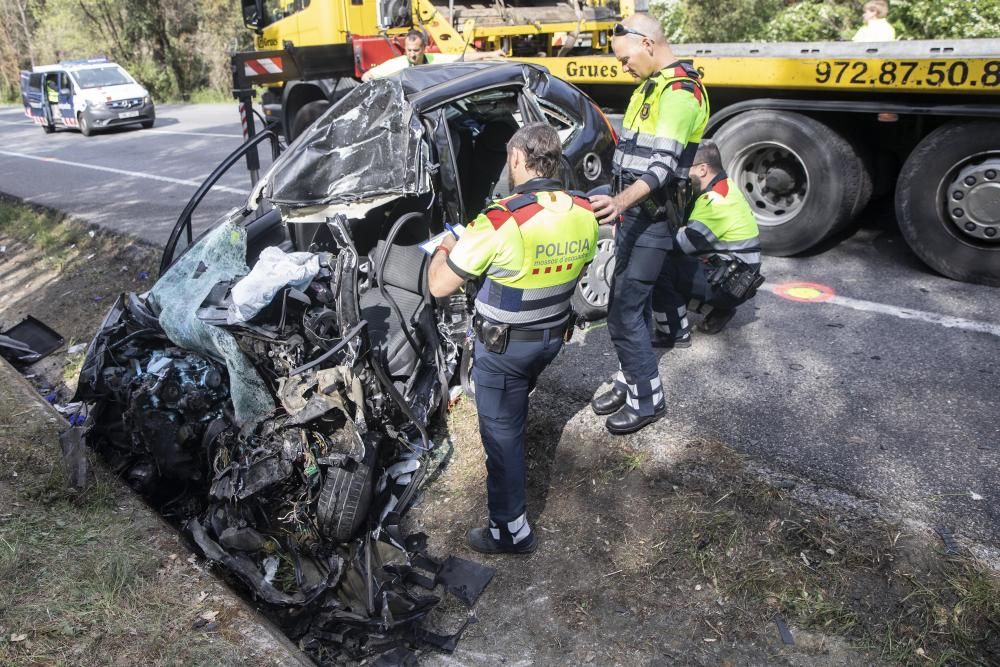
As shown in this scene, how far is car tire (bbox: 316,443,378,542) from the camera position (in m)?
3.10

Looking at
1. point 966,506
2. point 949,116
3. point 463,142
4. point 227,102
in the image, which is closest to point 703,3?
point 949,116

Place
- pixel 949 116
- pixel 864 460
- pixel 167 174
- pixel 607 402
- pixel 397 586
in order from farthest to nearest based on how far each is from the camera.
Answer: pixel 167 174
pixel 949 116
pixel 607 402
pixel 864 460
pixel 397 586

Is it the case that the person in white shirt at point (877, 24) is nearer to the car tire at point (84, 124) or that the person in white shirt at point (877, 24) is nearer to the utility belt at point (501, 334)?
the utility belt at point (501, 334)

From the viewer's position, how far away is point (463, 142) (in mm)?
4680

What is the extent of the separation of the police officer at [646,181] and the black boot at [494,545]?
2.63 feet

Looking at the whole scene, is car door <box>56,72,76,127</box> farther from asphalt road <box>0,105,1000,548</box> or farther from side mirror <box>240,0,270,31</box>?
asphalt road <box>0,105,1000,548</box>

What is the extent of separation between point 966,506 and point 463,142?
3227 millimetres

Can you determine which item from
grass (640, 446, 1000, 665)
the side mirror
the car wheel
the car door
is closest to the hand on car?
grass (640, 446, 1000, 665)

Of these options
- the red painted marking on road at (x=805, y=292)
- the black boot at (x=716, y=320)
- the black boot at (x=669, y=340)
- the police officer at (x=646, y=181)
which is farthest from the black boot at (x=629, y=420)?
the red painted marking on road at (x=805, y=292)

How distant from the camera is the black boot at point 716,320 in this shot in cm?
474

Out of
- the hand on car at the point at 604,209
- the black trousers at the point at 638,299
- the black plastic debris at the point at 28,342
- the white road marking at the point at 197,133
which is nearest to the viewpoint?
the hand on car at the point at 604,209

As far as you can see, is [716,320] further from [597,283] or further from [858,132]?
[858,132]

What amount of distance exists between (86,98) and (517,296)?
18393 millimetres

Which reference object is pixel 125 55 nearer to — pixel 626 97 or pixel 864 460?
pixel 626 97
